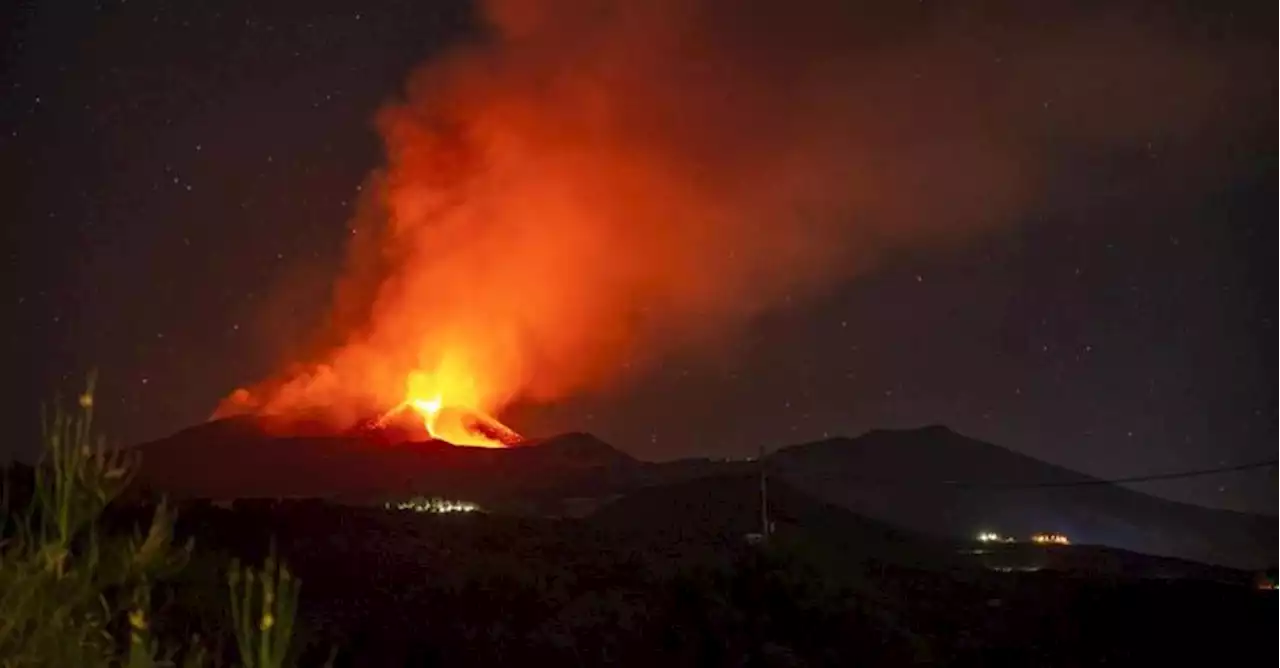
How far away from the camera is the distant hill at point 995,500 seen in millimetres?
103062

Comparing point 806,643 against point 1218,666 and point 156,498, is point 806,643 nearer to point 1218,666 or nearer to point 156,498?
point 1218,666

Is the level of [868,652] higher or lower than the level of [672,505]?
lower

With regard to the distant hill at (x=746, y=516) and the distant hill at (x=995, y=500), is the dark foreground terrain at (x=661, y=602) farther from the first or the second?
the distant hill at (x=995, y=500)

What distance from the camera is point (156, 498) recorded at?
27.9 metres

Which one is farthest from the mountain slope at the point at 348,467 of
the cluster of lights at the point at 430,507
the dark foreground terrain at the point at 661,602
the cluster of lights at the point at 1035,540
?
the dark foreground terrain at the point at 661,602

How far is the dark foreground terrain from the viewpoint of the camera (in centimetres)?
1761

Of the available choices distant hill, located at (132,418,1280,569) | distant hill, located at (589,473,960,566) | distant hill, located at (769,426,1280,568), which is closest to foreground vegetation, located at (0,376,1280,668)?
distant hill, located at (589,473,960,566)

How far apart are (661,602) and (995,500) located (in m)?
106

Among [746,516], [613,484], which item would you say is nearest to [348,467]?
[613,484]

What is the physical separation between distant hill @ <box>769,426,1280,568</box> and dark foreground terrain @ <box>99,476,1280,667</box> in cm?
3620

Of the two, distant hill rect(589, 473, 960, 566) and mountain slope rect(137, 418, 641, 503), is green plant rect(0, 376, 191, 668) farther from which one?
mountain slope rect(137, 418, 641, 503)

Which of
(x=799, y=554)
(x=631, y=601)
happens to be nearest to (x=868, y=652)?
(x=631, y=601)

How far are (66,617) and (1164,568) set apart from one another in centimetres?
5122

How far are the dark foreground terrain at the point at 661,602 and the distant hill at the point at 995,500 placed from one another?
36.2m
